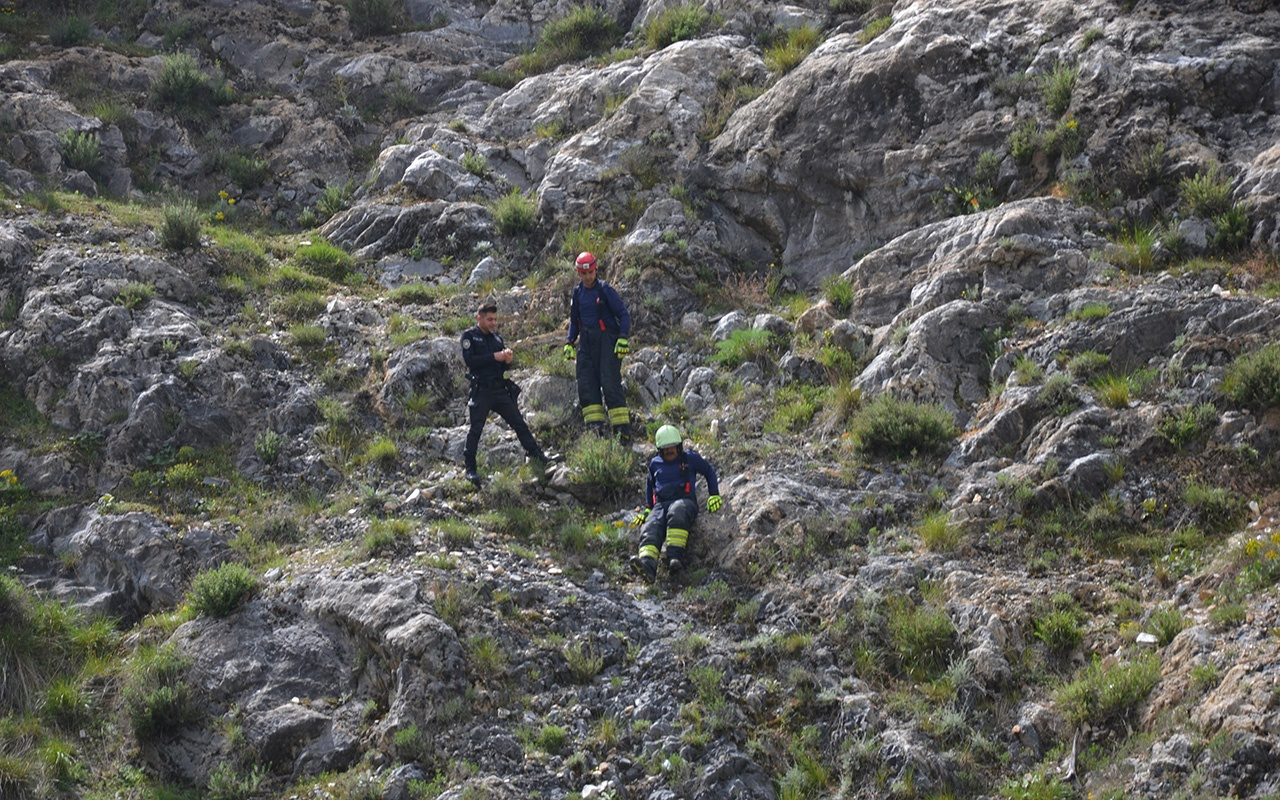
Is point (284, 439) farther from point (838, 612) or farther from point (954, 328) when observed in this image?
point (954, 328)

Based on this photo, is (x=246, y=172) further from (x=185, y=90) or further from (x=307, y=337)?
(x=307, y=337)

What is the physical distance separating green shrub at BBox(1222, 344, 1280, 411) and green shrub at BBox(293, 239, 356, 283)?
436 inches

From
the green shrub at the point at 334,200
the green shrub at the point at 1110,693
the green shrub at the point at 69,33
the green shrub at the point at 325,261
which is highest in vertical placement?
the green shrub at the point at 69,33

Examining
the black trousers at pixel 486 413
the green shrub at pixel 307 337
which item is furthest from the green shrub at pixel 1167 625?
the green shrub at pixel 307 337

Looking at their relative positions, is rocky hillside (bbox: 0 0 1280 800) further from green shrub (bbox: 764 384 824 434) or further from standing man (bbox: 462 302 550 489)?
standing man (bbox: 462 302 550 489)

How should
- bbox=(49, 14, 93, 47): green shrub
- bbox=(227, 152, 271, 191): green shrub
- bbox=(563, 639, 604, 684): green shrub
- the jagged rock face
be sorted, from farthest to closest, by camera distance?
1. bbox=(49, 14, 93, 47): green shrub
2. bbox=(227, 152, 271, 191): green shrub
3. the jagged rock face
4. bbox=(563, 639, 604, 684): green shrub

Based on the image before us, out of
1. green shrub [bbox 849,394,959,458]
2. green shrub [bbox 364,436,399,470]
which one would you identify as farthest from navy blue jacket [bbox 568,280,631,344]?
green shrub [bbox 849,394,959,458]

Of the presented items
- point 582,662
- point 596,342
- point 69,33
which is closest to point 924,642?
point 582,662

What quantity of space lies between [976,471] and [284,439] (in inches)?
289

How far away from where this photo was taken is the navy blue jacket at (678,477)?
8.98 meters

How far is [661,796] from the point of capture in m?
6.37

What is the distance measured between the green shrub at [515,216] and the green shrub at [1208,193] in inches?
334

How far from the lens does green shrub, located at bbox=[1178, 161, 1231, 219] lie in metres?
10.1

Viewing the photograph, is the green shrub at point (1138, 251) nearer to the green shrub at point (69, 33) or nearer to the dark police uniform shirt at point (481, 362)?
the dark police uniform shirt at point (481, 362)
